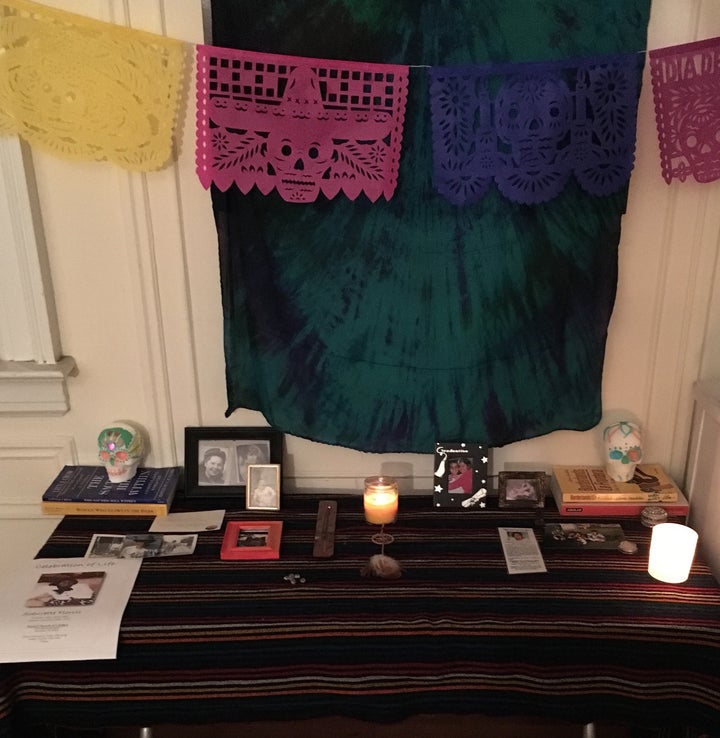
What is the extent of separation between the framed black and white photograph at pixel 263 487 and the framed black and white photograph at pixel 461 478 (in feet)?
1.42

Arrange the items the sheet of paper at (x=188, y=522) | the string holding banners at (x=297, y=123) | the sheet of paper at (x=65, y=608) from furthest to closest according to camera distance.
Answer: the sheet of paper at (x=188, y=522) → the string holding banners at (x=297, y=123) → the sheet of paper at (x=65, y=608)

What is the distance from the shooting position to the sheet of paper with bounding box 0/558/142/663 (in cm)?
156

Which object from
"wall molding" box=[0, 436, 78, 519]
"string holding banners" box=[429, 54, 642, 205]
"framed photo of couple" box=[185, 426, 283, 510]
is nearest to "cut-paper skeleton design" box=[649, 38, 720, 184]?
"string holding banners" box=[429, 54, 642, 205]

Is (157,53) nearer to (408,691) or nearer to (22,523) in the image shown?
(22,523)

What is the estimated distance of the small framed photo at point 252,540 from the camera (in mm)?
1828

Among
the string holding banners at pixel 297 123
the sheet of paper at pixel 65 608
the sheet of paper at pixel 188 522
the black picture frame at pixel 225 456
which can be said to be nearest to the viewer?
the sheet of paper at pixel 65 608

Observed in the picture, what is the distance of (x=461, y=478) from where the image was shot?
203cm

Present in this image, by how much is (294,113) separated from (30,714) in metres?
1.44

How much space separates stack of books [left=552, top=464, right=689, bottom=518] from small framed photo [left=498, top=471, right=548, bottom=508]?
6cm

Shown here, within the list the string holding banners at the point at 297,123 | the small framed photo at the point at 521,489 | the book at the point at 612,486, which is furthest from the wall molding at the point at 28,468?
the book at the point at 612,486

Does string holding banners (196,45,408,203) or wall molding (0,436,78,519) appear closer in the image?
string holding banners (196,45,408,203)

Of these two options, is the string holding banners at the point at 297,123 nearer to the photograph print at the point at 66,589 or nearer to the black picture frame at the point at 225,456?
the black picture frame at the point at 225,456

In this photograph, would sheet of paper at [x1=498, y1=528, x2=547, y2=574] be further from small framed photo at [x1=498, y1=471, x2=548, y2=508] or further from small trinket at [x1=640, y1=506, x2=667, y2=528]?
small trinket at [x1=640, y1=506, x2=667, y2=528]

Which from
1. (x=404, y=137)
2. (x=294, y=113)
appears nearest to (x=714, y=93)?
(x=404, y=137)
